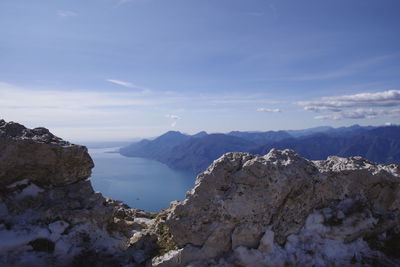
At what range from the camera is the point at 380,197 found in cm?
1107

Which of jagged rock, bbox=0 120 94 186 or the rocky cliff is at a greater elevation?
jagged rock, bbox=0 120 94 186

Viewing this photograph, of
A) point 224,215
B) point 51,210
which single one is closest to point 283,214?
point 224,215

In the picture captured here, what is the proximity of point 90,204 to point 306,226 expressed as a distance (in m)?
7.99

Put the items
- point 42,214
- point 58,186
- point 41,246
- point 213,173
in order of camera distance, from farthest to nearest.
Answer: point 58,186 → point 213,173 → point 42,214 → point 41,246

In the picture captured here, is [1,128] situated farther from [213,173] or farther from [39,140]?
[213,173]

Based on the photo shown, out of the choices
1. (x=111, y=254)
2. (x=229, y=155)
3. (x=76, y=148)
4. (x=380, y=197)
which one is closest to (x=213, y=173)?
(x=229, y=155)

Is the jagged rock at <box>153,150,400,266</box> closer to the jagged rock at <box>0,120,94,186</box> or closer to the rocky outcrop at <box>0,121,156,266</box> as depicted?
the rocky outcrop at <box>0,121,156,266</box>

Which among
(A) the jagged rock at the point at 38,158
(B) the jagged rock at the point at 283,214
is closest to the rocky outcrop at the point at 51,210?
(A) the jagged rock at the point at 38,158

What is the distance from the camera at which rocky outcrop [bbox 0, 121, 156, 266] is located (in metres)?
9.38

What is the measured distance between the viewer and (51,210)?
10.3m

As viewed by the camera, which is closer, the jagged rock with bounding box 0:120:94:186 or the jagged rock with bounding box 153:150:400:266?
the jagged rock with bounding box 153:150:400:266

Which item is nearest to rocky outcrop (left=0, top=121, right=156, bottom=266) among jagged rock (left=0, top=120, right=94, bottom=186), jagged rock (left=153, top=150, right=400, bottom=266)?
jagged rock (left=0, top=120, right=94, bottom=186)

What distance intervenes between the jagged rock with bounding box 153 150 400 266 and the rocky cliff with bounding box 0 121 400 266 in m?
0.03

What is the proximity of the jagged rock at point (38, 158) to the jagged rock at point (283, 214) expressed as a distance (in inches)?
181
